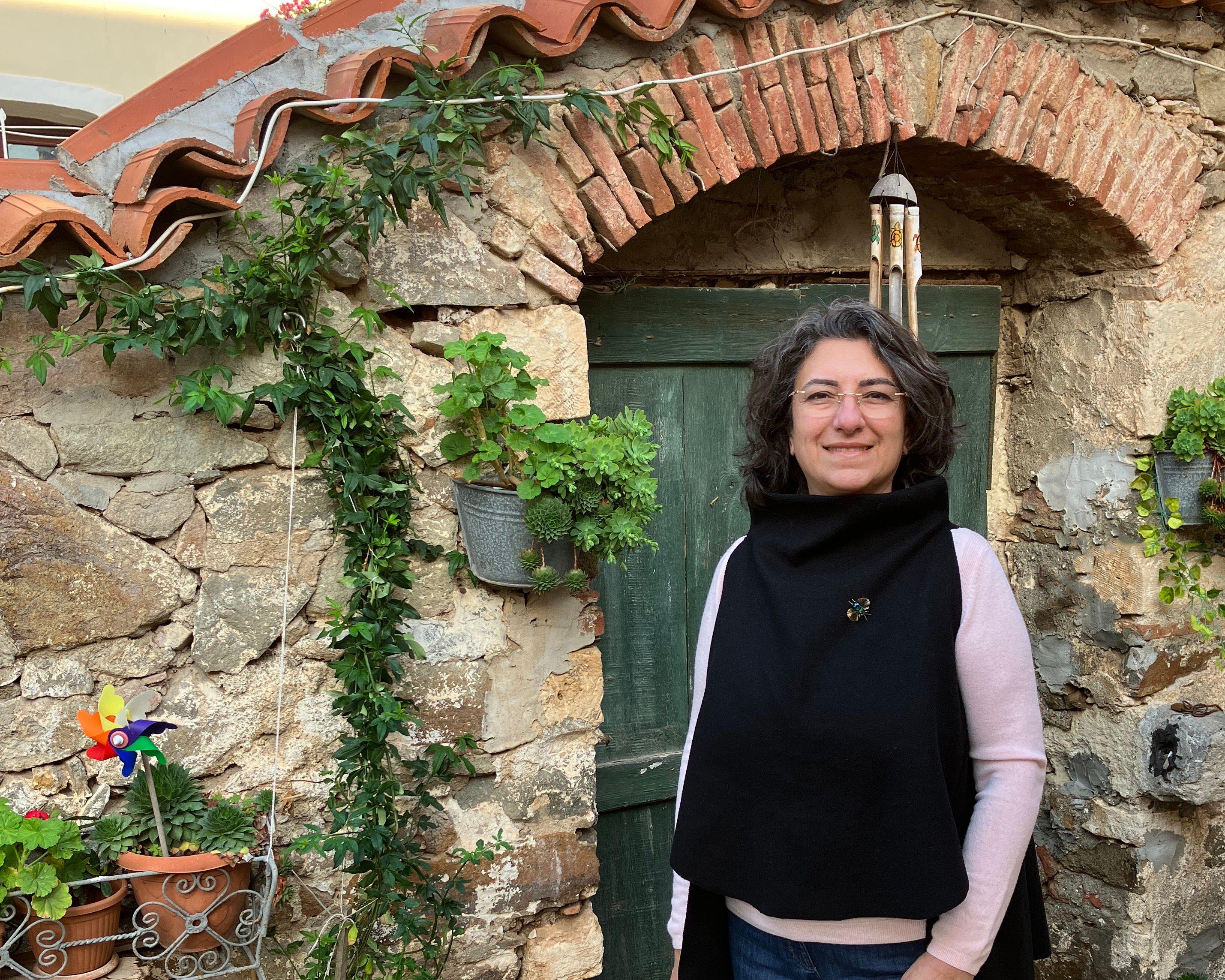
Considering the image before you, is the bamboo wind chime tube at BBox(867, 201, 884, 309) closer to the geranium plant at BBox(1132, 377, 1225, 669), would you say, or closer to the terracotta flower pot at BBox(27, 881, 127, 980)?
the geranium plant at BBox(1132, 377, 1225, 669)

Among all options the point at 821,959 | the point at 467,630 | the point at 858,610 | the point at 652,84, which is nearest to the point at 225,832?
the point at 467,630

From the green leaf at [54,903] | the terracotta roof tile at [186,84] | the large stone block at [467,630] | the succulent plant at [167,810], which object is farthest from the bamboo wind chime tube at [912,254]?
the green leaf at [54,903]

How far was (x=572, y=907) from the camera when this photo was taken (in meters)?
2.28

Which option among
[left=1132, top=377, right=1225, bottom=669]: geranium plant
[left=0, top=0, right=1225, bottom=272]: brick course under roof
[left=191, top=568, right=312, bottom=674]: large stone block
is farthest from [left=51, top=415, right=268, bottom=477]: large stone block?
[left=1132, top=377, right=1225, bottom=669]: geranium plant

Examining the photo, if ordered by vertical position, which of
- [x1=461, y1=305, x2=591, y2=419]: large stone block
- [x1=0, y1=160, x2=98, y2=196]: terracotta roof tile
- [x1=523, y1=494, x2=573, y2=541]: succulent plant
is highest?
[x1=0, y1=160, x2=98, y2=196]: terracotta roof tile

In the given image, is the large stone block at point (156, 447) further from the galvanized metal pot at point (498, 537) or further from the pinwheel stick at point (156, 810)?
the pinwheel stick at point (156, 810)

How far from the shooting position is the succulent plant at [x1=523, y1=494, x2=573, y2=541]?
1949 millimetres

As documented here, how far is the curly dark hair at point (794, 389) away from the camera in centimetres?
160

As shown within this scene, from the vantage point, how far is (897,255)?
2.50 metres

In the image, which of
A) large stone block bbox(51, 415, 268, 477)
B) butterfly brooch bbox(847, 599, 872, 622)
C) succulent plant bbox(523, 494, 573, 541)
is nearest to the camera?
butterfly brooch bbox(847, 599, 872, 622)

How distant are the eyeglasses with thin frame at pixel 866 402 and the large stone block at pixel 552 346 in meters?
0.73

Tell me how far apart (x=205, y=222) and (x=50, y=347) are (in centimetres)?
37

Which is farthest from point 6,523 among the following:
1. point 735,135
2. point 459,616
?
point 735,135

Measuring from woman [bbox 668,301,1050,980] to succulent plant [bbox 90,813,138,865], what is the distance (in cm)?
101
